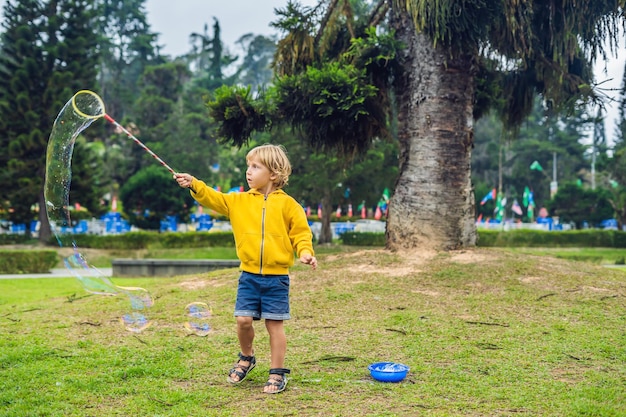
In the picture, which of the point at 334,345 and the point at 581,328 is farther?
the point at 581,328

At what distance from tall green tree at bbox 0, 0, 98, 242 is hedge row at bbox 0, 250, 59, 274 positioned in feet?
25.8

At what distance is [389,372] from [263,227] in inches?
48.2

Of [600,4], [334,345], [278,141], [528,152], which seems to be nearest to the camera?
[334,345]

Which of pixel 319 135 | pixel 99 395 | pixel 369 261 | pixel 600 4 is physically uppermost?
pixel 600 4

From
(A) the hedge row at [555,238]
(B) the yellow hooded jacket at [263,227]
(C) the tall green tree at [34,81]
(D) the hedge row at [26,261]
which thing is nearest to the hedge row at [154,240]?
(C) the tall green tree at [34,81]

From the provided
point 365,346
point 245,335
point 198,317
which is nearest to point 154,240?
point 198,317

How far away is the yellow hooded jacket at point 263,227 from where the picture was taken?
3.99m

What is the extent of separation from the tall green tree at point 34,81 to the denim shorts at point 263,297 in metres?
21.4

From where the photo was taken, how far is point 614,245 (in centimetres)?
2541

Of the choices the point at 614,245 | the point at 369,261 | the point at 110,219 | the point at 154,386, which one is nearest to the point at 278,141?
the point at 110,219

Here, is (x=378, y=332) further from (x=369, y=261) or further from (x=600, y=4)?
(x=600, y=4)

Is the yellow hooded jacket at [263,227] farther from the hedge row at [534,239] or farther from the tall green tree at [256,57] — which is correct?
the tall green tree at [256,57]

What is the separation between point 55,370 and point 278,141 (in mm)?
19664

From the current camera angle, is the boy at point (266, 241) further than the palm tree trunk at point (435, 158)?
No
